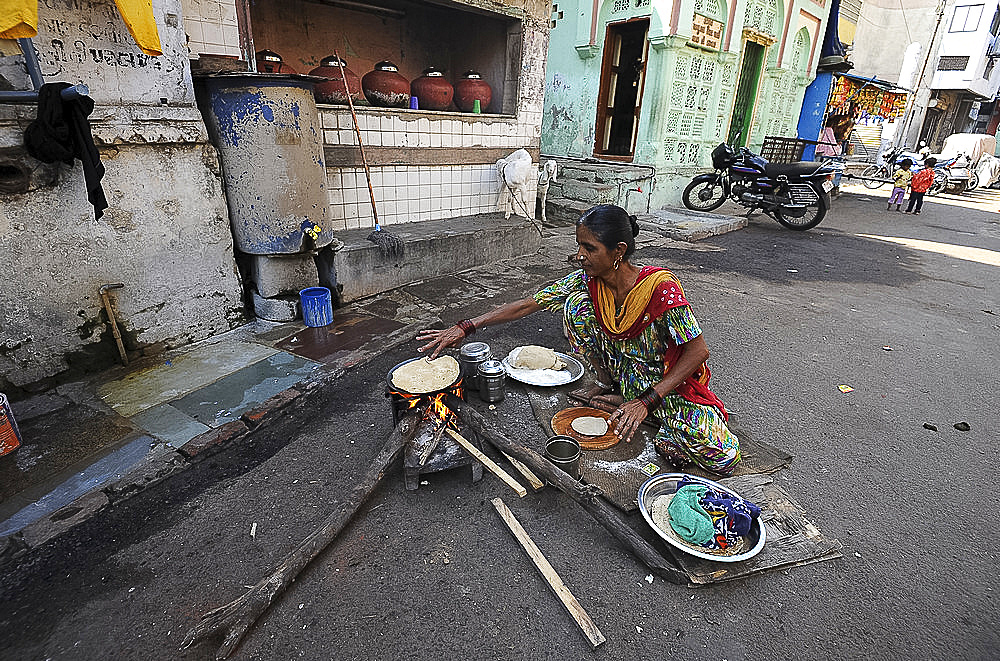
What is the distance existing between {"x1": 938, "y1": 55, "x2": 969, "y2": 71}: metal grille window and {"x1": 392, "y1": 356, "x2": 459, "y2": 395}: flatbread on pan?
35.8 metres

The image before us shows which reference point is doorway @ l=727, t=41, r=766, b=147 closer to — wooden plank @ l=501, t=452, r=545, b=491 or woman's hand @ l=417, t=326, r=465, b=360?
woman's hand @ l=417, t=326, r=465, b=360

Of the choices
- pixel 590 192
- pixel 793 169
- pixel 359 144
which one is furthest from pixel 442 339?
pixel 793 169

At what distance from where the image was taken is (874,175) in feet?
64.7

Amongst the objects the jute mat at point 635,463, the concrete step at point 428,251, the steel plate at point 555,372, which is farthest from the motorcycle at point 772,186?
the jute mat at point 635,463

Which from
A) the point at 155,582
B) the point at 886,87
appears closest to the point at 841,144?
the point at 886,87

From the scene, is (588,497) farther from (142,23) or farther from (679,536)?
(142,23)

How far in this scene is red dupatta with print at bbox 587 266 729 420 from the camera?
270 cm

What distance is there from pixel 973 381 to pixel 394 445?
469 cm

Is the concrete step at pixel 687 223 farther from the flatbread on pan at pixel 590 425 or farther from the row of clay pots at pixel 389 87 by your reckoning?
the flatbread on pan at pixel 590 425

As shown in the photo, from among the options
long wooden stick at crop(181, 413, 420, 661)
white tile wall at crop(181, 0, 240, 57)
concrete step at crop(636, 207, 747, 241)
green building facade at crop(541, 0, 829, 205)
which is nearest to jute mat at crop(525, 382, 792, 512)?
long wooden stick at crop(181, 413, 420, 661)

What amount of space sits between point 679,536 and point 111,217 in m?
4.16

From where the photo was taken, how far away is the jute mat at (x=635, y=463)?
272 centimetres

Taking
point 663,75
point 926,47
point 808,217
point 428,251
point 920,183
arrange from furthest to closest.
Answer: point 926,47, point 920,183, point 808,217, point 663,75, point 428,251

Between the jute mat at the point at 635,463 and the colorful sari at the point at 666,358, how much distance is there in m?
0.10
